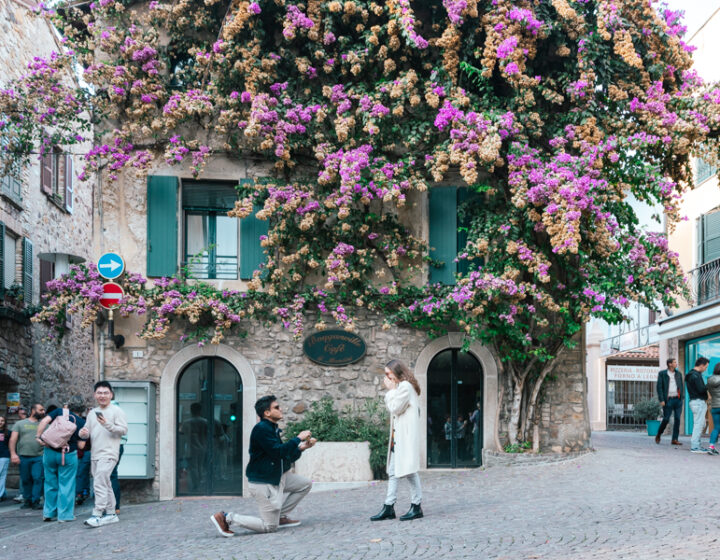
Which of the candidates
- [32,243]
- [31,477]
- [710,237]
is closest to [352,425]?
[31,477]

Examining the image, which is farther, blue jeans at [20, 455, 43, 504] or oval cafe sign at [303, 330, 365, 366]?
oval cafe sign at [303, 330, 365, 366]

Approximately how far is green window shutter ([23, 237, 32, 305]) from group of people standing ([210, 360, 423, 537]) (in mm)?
12177

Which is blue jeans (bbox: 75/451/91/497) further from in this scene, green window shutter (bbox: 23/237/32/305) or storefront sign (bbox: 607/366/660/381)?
storefront sign (bbox: 607/366/660/381)

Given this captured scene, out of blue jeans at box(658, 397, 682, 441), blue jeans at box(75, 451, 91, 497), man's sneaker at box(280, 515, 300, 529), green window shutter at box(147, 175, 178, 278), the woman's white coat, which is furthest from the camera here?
blue jeans at box(658, 397, 682, 441)

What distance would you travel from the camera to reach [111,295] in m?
13.0

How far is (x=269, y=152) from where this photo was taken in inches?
535

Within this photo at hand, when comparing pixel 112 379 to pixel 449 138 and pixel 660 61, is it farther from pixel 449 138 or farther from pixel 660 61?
pixel 660 61

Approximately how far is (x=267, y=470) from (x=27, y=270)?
42.2ft

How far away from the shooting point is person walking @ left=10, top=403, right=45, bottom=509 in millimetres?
13016

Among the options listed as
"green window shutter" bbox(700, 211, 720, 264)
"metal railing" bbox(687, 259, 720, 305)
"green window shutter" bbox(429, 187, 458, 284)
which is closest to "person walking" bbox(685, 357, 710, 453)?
"green window shutter" bbox(429, 187, 458, 284)

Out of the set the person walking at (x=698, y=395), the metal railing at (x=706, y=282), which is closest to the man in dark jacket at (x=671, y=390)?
the person walking at (x=698, y=395)

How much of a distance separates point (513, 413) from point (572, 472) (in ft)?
6.38

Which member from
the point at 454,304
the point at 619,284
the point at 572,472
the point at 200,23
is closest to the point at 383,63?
the point at 200,23

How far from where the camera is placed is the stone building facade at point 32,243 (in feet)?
57.9
